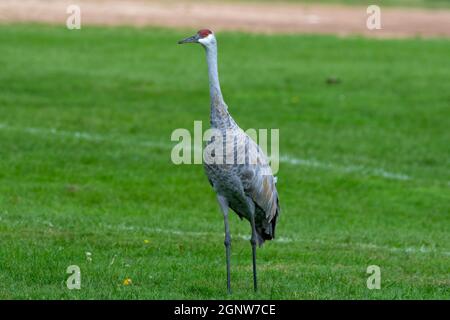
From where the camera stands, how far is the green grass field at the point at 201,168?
11.8 meters

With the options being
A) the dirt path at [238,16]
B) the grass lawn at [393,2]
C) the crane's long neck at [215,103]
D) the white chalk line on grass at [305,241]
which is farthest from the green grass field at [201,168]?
the grass lawn at [393,2]

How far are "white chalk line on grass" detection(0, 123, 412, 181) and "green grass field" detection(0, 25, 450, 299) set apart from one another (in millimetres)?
48

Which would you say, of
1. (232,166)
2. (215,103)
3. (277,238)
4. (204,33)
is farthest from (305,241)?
(204,33)

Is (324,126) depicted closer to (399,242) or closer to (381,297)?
(399,242)

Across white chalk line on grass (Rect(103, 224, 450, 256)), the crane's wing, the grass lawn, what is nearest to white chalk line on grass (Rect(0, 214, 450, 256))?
white chalk line on grass (Rect(103, 224, 450, 256))

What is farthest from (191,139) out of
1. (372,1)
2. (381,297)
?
(372,1)

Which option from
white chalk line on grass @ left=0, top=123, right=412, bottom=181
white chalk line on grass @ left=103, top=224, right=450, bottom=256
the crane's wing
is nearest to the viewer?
the crane's wing

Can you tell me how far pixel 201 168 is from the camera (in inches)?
727

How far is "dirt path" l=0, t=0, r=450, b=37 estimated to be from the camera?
3512 cm

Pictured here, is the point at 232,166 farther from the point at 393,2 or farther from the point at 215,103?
the point at 393,2

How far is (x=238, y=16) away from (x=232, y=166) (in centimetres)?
2842

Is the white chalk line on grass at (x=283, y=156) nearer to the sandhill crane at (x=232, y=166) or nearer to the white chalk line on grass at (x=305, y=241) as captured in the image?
the white chalk line on grass at (x=305, y=241)

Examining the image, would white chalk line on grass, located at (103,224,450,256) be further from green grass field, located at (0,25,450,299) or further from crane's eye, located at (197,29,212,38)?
crane's eye, located at (197,29,212,38)
